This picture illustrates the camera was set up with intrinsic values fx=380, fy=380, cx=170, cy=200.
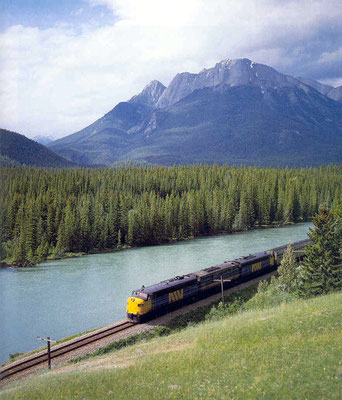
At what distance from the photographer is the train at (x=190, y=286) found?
118ft

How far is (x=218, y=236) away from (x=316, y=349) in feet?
259

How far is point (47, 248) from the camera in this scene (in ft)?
251

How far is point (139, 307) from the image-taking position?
3531 centimetres

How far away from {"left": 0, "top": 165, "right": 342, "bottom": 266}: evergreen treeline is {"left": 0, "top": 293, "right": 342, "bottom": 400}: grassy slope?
1431 inches

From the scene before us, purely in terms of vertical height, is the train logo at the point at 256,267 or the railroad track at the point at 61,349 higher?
the train logo at the point at 256,267

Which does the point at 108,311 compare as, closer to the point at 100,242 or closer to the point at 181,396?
the point at 181,396

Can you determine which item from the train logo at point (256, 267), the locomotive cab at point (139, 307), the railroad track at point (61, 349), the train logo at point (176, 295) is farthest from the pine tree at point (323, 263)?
the railroad track at point (61, 349)

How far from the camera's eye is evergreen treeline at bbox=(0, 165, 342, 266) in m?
81.2

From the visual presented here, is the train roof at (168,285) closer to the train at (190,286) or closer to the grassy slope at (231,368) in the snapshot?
the train at (190,286)

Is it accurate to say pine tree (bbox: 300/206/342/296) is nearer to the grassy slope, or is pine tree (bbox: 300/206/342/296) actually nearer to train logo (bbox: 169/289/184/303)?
the grassy slope

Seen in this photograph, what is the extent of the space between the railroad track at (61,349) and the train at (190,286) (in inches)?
75.8

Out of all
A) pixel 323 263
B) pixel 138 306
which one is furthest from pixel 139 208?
pixel 323 263

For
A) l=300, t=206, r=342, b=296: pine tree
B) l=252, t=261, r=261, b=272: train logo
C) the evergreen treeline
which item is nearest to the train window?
l=300, t=206, r=342, b=296: pine tree

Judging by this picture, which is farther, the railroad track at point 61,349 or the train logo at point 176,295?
the train logo at point 176,295
